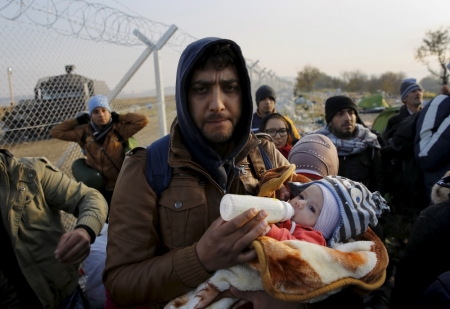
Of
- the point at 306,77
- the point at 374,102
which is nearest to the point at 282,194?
the point at 374,102

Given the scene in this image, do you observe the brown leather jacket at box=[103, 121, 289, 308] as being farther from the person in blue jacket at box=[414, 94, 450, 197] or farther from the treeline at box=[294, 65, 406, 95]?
the treeline at box=[294, 65, 406, 95]

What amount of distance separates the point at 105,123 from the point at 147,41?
1.34 meters

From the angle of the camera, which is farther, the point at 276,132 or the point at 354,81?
the point at 354,81

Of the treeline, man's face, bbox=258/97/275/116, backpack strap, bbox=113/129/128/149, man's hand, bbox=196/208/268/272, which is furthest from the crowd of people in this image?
the treeline

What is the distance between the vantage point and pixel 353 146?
3.44 meters

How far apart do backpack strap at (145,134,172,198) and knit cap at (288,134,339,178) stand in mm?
978

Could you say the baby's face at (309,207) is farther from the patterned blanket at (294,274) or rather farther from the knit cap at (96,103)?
the knit cap at (96,103)

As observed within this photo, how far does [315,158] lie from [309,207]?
21.4 inches

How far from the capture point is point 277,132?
3861 mm

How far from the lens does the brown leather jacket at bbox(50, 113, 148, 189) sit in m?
3.70

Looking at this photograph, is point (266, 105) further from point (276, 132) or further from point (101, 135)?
point (101, 135)

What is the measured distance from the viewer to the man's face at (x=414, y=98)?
496cm

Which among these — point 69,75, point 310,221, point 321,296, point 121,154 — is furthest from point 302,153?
point 69,75

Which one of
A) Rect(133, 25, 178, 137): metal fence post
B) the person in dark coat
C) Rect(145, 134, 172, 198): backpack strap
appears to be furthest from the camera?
Rect(133, 25, 178, 137): metal fence post
